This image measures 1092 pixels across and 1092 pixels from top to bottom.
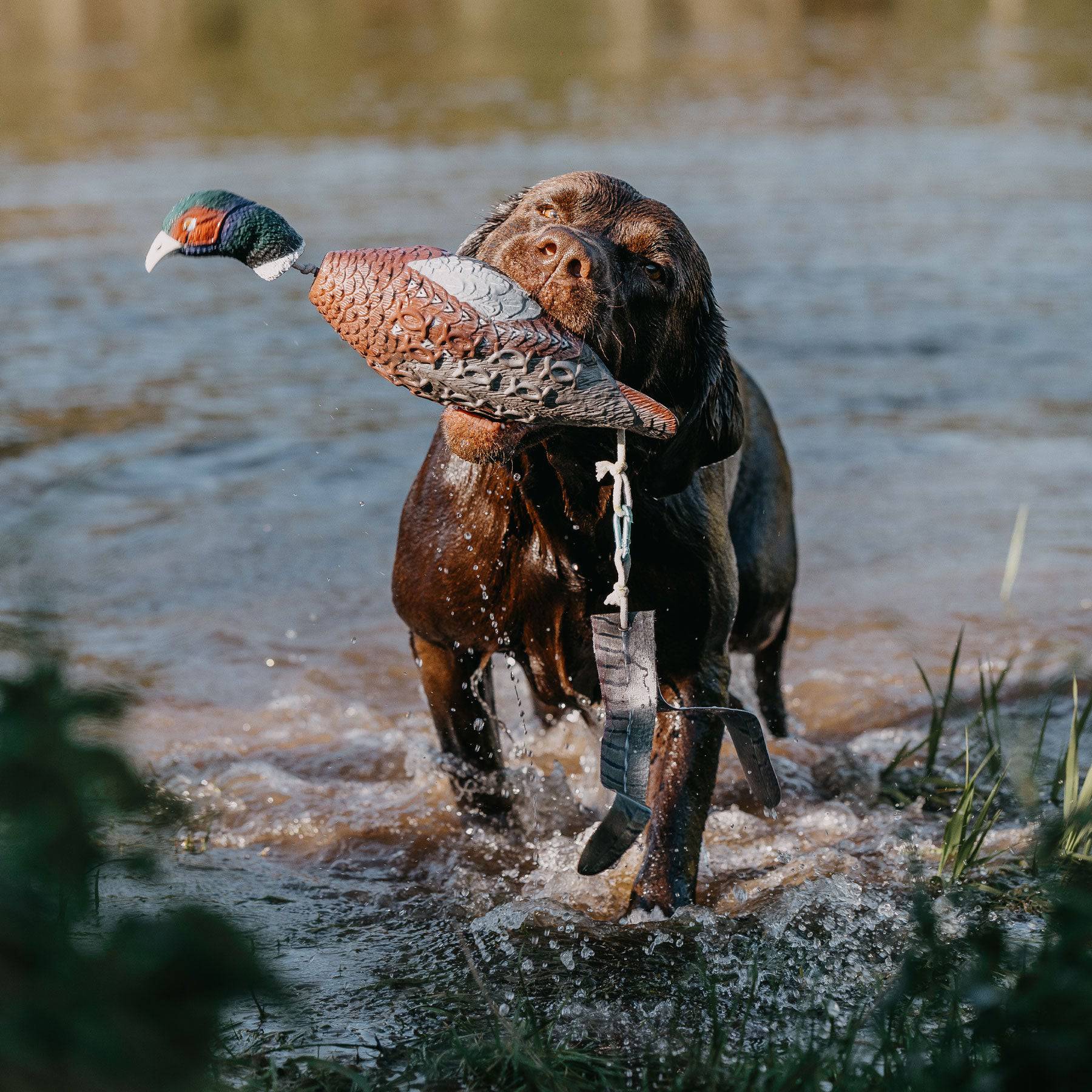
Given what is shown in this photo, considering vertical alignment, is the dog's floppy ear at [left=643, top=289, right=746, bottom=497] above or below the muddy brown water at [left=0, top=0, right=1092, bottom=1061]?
above

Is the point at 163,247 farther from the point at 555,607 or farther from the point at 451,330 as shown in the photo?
the point at 555,607

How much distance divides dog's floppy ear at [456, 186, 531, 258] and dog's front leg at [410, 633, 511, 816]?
39.4 inches

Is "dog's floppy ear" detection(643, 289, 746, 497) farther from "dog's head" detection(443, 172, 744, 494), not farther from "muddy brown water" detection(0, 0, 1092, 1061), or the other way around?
"muddy brown water" detection(0, 0, 1092, 1061)

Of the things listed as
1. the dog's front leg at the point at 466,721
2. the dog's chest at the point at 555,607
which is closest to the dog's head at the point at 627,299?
the dog's chest at the point at 555,607

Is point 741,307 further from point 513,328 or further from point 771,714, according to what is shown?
point 513,328

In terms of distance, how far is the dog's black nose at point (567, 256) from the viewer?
2770mm

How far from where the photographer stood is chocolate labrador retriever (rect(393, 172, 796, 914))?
9.57ft

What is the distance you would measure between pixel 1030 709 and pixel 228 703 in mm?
2637

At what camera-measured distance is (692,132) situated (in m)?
17.9

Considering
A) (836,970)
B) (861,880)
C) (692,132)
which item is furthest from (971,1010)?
(692,132)

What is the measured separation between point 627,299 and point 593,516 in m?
0.52

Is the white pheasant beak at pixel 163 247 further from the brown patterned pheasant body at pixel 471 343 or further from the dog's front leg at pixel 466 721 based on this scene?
the dog's front leg at pixel 466 721

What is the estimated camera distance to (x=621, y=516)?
3037mm

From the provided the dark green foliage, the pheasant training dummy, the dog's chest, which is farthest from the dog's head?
the dark green foliage
